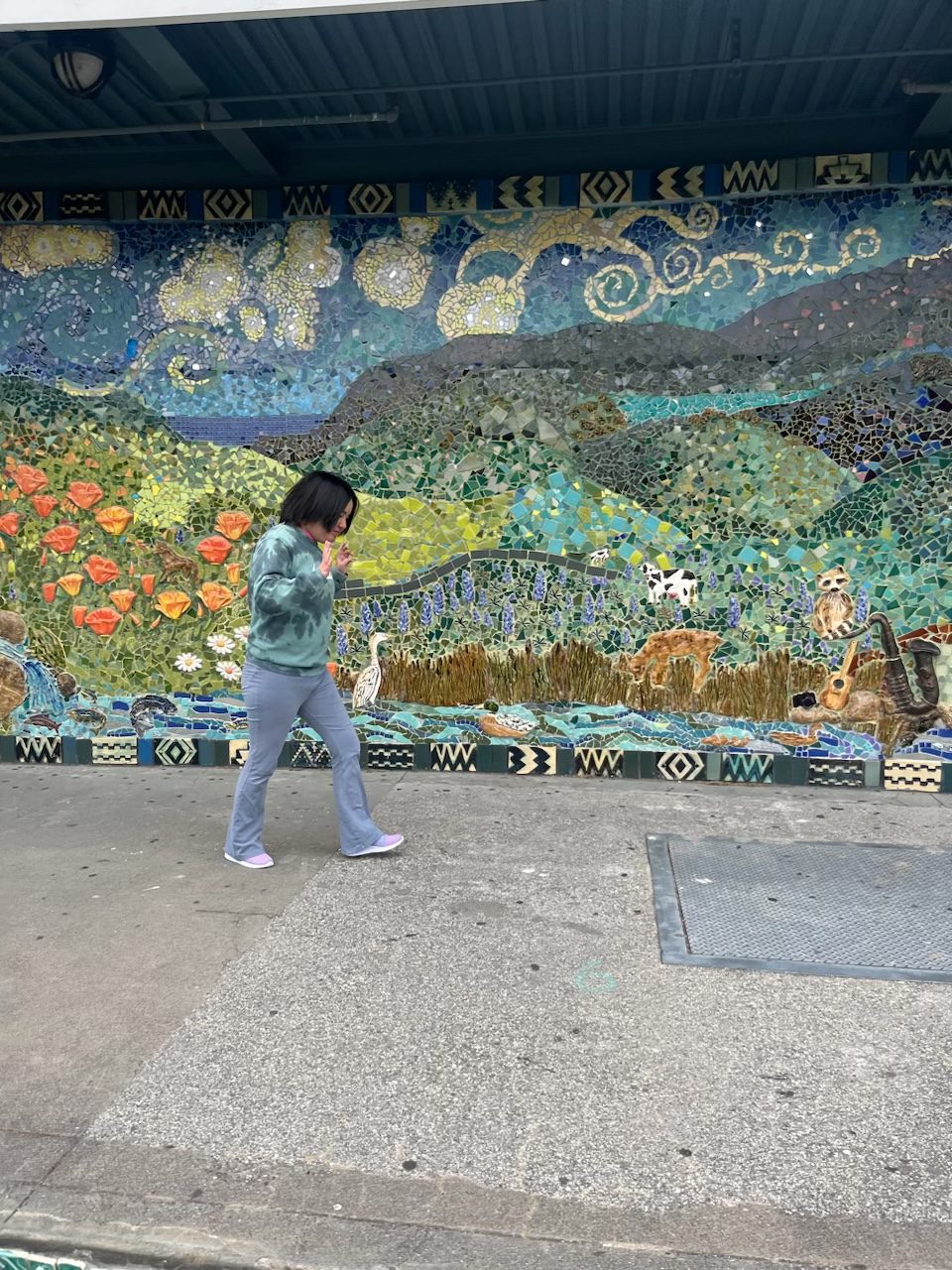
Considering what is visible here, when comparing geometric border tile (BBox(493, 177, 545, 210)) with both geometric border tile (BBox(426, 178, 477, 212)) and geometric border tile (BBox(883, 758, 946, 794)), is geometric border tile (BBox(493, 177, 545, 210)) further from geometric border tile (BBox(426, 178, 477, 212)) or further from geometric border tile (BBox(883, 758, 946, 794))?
geometric border tile (BBox(883, 758, 946, 794))

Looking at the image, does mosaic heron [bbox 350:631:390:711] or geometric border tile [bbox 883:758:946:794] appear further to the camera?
mosaic heron [bbox 350:631:390:711]

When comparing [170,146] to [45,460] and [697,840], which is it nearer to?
[45,460]

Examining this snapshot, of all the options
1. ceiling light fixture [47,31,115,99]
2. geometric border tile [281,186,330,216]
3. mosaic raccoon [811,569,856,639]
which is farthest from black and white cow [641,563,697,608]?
ceiling light fixture [47,31,115,99]

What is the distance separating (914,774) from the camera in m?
5.80

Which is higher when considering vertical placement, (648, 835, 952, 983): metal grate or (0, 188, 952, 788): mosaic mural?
(0, 188, 952, 788): mosaic mural

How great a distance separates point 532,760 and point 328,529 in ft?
7.69

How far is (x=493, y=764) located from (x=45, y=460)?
3555mm

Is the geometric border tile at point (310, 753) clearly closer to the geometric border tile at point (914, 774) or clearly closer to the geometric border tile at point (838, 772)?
the geometric border tile at point (838, 772)

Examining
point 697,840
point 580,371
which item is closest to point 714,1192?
point 697,840

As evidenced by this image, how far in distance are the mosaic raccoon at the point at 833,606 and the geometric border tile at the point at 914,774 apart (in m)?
0.83

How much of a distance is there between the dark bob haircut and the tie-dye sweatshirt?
80mm

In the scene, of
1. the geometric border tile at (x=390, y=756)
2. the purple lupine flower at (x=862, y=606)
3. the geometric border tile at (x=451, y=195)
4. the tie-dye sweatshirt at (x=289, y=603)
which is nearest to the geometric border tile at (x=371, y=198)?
the geometric border tile at (x=451, y=195)

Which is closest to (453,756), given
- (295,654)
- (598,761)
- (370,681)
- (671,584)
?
(370,681)

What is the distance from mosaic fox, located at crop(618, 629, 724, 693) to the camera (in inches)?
233
